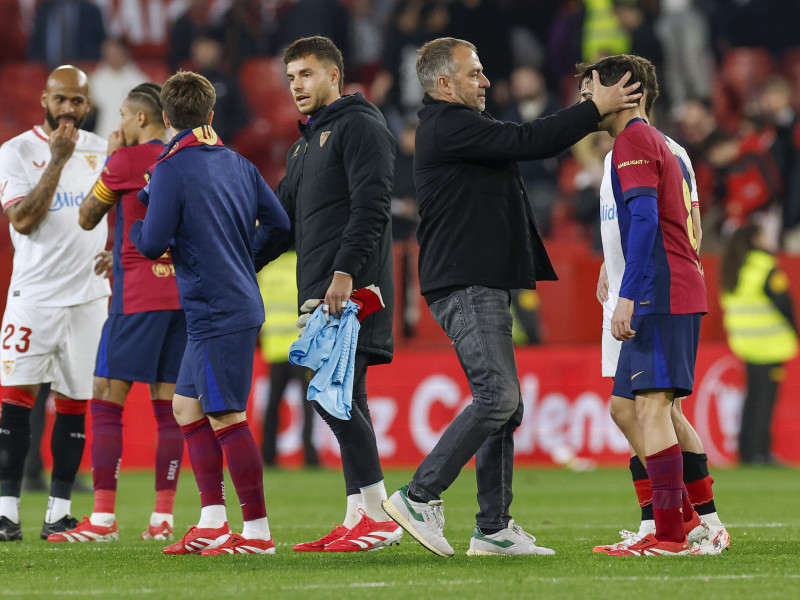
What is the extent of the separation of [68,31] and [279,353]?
19.6 feet

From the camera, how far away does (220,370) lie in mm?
5371

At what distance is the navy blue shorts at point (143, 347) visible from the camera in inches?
250

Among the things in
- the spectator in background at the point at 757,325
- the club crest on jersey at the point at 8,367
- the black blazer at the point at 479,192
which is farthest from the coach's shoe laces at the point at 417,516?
the spectator in background at the point at 757,325

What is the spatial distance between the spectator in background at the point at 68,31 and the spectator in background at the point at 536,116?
5.18 m

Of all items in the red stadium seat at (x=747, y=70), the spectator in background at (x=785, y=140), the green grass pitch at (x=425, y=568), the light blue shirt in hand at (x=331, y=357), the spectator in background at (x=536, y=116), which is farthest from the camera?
the red stadium seat at (x=747, y=70)

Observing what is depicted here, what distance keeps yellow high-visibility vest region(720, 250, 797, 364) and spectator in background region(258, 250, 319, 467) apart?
414 centimetres

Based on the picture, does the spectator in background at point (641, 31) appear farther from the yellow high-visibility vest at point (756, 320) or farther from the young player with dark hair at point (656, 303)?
the young player with dark hair at point (656, 303)

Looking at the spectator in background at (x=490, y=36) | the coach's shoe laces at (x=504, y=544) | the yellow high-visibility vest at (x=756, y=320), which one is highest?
the spectator in background at (x=490, y=36)

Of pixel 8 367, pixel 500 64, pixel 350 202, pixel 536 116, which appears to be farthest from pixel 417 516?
pixel 500 64

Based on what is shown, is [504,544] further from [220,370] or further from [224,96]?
[224,96]

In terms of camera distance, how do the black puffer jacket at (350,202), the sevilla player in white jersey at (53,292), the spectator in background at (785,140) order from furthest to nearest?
1. the spectator in background at (785,140)
2. the sevilla player in white jersey at (53,292)
3. the black puffer jacket at (350,202)

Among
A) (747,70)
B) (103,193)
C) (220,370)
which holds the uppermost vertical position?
(747,70)

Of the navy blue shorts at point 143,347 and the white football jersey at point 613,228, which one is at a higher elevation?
the white football jersey at point 613,228

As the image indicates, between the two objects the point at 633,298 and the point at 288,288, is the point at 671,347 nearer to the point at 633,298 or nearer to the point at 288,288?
the point at 633,298
